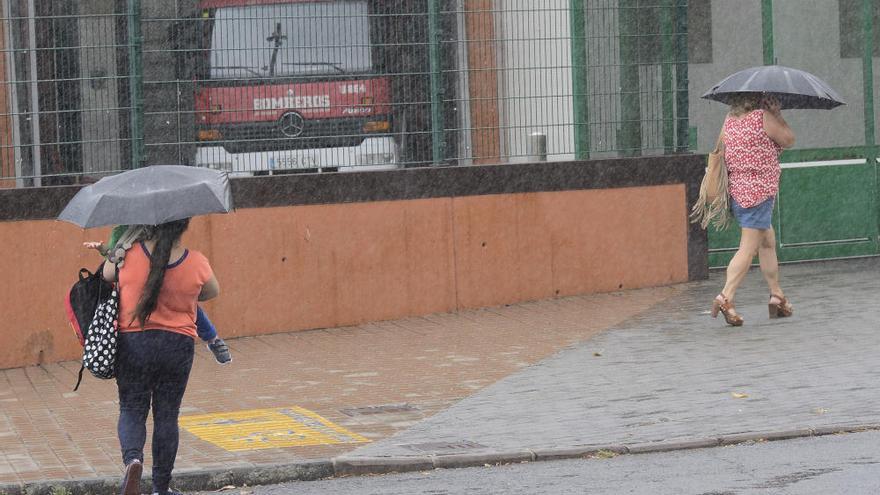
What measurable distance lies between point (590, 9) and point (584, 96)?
84 cm

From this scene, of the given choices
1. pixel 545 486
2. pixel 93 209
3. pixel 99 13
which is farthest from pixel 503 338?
pixel 93 209

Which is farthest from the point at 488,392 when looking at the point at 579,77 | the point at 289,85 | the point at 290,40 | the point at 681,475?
the point at 579,77

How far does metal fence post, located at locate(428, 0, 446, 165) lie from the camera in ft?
44.9

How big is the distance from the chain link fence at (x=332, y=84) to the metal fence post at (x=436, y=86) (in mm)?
13

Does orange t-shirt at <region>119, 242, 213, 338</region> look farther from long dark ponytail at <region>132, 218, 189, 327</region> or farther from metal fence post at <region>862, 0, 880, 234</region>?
metal fence post at <region>862, 0, 880, 234</region>

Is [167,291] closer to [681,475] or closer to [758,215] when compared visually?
[681,475]

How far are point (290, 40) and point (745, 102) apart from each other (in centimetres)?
390

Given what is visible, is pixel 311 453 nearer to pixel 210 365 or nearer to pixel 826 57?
pixel 210 365

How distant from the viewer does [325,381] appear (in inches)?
417

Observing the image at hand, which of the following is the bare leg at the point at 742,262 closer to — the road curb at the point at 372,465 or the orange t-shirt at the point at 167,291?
the road curb at the point at 372,465

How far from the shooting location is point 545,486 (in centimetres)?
723

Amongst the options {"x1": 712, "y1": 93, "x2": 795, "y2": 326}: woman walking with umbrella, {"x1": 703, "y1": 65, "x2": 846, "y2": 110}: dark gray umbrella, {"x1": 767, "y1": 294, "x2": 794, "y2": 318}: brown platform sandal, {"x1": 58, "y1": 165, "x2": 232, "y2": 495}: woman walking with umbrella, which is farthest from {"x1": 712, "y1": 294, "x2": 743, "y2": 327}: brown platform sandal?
{"x1": 58, "y1": 165, "x2": 232, "y2": 495}: woman walking with umbrella

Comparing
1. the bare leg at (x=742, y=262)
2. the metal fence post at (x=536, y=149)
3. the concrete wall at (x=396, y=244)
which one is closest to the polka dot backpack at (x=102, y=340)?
the concrete wall at (x=396, y=244)

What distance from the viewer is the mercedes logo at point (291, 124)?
43.0 ft
